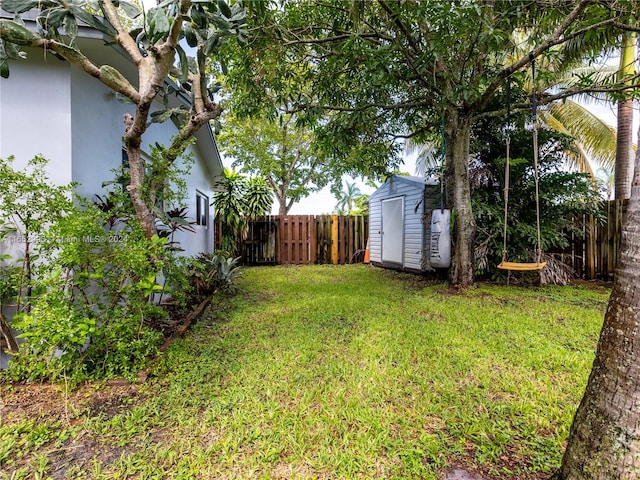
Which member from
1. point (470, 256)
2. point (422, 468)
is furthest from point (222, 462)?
point (470, 256)

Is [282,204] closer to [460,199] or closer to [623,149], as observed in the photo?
[460,199]

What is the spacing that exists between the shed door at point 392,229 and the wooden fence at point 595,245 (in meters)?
3.24

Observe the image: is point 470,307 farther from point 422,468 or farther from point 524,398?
point 422,468

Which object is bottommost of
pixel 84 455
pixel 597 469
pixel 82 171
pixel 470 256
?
pixel 84 455

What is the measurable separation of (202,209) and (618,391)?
27.4 ft

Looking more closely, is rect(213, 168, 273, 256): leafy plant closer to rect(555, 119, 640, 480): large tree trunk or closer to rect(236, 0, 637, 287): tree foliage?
rect(236, 0, 637, 287): tree foliage

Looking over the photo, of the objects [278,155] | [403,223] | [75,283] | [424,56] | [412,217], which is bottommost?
[75,283]

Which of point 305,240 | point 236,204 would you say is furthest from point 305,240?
point 236,204

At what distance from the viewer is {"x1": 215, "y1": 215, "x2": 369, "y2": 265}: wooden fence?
9.90m

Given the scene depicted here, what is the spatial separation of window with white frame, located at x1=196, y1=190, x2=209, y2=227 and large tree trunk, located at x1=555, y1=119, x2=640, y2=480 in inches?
289

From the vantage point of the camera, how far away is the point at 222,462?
63.1 inches

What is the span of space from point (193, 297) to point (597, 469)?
197 inches

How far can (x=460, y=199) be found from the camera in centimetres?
543

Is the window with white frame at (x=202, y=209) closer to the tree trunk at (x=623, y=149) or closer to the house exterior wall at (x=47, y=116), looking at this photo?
the house exterior wall at (x=47, y=116)
